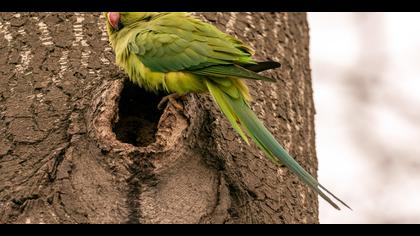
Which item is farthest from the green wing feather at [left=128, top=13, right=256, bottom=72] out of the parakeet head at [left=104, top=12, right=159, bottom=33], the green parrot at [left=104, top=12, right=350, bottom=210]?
the parakeet head at [left=104, top=12, right=159, bottom=33]

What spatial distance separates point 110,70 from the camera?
3504 mm

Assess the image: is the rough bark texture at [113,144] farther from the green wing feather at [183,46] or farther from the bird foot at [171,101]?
the green wing feather at [183,46]

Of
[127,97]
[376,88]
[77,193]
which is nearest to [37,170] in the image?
[77,193]

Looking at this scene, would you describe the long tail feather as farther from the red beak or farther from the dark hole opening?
the red beak

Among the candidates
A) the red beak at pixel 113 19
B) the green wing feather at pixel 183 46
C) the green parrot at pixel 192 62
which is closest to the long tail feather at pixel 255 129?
the green parrot at pixel 192 62

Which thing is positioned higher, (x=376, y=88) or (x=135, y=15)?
(x=135, y=15)

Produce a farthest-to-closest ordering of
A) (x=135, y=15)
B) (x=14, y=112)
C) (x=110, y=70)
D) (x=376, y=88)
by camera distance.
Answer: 1. (x=376, y=88)
2. (x=135, y=15)
3. (x=110, y=70)
4. (x=14, y=112)

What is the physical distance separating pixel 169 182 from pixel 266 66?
0.68 metres

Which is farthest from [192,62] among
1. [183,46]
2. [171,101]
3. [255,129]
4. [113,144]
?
[113,144]

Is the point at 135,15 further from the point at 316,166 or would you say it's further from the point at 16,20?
the point at 316,166

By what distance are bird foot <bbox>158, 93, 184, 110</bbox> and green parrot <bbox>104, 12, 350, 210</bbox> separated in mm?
33

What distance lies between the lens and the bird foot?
10.8ft
